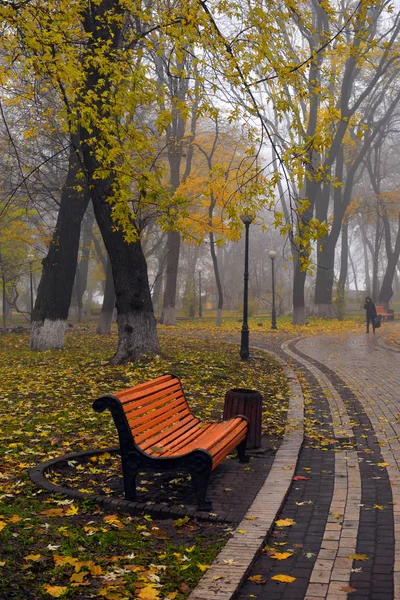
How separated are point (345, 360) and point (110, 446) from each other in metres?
10.1

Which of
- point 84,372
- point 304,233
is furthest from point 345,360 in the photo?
point 304,233

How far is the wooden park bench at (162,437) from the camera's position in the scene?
5051 millimetres

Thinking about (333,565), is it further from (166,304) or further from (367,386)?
(166,304)

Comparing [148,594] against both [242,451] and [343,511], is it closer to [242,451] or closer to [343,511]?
[343,511]

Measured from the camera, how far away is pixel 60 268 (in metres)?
16.3

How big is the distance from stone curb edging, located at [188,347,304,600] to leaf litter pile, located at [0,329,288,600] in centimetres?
11

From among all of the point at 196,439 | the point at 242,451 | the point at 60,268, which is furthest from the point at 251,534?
the point at 60,268

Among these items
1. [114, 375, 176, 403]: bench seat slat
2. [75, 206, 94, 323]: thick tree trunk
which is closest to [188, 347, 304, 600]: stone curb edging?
[114, 375, 176, 403]: bench seat slat

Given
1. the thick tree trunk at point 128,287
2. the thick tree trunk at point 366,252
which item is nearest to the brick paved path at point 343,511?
the thick tree trunk at point 128,287

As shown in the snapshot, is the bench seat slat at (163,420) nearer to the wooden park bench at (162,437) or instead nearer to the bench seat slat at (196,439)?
the wooden park bench at (162,437)

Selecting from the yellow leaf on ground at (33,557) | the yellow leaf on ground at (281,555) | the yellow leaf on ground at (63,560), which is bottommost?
the yellow leaf on ground at (281,555)

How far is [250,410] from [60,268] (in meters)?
10.3

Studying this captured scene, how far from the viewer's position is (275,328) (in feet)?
92.4

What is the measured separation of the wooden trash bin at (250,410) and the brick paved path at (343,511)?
54 cm
